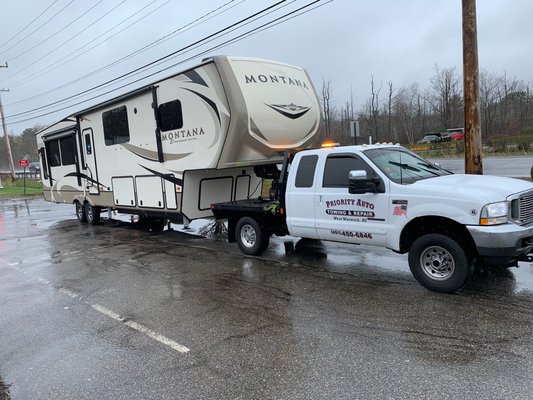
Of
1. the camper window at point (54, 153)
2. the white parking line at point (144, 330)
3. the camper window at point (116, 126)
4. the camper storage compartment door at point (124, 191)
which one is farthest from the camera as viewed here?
the camper window at point (54, 153)

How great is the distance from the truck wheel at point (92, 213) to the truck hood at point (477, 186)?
11.4m

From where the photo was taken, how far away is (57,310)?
19.3 feet

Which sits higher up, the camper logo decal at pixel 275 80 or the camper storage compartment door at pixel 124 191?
the camper logo decal at pixel 275 80

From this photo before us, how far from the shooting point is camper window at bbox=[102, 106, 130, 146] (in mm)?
11203

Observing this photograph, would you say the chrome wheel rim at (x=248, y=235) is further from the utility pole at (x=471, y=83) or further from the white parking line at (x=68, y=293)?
the utility pole at (x=471, y=83)

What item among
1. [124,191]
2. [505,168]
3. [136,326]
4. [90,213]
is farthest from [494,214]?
[505,168]

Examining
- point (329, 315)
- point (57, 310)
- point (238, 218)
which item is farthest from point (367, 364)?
point (238, 218)

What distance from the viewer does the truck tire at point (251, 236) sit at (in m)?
8.19

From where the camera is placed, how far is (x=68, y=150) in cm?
1454

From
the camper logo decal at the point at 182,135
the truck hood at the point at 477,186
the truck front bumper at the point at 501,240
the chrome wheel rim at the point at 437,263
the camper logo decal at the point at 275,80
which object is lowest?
the chrome wheel rim at the point at 437,263

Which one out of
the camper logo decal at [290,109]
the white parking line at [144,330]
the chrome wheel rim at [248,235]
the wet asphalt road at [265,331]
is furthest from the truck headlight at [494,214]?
the camper logo decal at [290,109]

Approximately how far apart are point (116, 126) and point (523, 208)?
9.81 metres

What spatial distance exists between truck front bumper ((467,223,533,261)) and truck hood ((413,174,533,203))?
0.35 metres

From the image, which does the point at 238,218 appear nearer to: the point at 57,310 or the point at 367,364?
the point at 57,310
